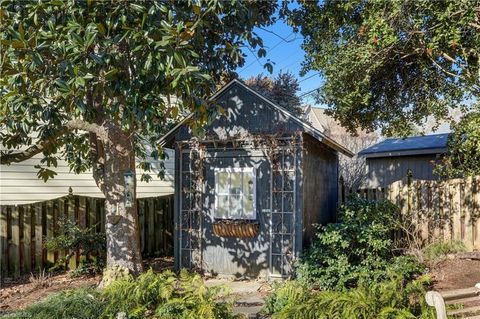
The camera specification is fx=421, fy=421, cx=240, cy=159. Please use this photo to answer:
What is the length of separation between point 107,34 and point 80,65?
671 millimetres

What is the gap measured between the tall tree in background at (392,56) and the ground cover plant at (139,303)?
476 centimetres

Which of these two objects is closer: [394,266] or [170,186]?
[394,266]

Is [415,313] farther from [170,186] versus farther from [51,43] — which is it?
[170,186]

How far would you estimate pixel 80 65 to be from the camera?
14.9 feet

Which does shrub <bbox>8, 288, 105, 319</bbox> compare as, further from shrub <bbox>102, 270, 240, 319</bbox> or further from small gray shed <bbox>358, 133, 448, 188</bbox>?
small gray shed <bbox>358, 133, 448, 188</bbox>

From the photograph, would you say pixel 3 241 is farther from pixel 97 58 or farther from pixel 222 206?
pixel 97 58

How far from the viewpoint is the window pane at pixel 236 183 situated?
8120 millimetres

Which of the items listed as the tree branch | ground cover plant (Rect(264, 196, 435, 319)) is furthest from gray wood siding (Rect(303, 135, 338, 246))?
the tree branch

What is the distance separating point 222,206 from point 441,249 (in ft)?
13.8

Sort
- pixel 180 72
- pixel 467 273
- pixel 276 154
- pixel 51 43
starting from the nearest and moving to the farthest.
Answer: pixel 180 72
pixel 51 43
pixel 467 273
pixel 276 154

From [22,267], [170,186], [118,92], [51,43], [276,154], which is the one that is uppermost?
[51,43]

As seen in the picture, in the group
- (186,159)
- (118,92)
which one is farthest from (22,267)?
(118,92)

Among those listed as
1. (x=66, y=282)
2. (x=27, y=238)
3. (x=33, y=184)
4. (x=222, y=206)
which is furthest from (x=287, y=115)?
(x=33, y=184)

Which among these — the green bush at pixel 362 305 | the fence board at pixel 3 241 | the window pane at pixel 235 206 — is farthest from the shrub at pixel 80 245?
the green bush at pixel 362 305
